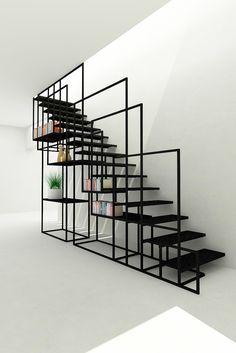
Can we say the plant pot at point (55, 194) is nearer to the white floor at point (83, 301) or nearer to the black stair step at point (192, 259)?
the white floor at point (83, 301)

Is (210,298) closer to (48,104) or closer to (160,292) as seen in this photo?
(160,292)

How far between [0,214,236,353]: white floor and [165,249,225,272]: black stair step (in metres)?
0.16

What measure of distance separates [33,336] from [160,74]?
3.21 metres

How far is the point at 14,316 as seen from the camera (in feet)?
5.89

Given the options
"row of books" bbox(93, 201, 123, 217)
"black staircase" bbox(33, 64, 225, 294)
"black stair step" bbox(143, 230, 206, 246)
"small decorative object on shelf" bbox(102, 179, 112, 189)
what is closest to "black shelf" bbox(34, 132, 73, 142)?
"black staircase" bbox(33, 64, 225, 294)

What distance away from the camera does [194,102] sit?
3.10 metres

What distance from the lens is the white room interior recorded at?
178 cm

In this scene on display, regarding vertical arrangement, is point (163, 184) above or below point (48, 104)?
below

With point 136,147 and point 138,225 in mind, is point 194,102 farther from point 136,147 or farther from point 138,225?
point 138,225
